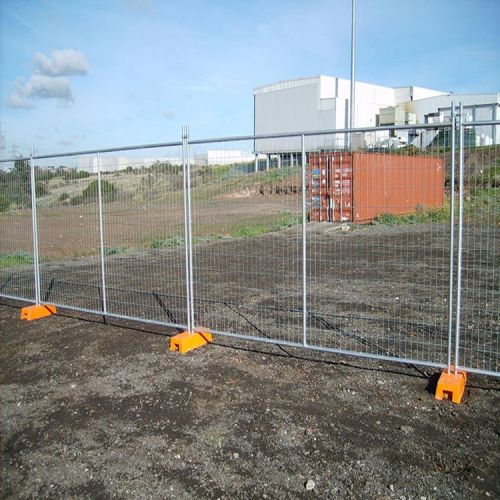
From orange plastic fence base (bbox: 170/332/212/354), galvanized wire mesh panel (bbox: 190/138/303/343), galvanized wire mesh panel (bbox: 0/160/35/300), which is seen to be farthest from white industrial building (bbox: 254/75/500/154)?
orange plastic fence base (bbox: 170/332/212/354)

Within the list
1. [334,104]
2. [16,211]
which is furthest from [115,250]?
[334,104]

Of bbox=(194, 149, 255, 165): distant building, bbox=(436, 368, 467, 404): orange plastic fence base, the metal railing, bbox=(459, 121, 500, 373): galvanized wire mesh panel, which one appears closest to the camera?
bbox=(436, 368, 467, 404): orange plastic fence base

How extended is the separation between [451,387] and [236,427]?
2.04 meters

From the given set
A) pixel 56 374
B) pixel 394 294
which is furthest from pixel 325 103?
pixel 56 374

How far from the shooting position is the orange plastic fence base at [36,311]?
782cm

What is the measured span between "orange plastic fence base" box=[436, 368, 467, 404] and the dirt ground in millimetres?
86

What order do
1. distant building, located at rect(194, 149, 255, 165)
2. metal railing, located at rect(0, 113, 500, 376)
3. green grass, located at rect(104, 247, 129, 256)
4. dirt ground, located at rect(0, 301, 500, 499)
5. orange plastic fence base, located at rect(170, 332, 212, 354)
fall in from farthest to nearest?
green grass, located at rect(104, 247, 129, 256), orange plastic fence base, located at rect(170, 332, 212, 354), distant building, located at rect(194, 149, 255, 165), metal railing, located at rect(0, 113, 500, 376), dirt ground, located at rect(0, 301, 500, 499)

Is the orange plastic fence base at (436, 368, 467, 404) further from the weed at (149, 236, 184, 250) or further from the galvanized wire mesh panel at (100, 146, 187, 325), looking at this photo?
the weed at (149, 236, 184, 250)

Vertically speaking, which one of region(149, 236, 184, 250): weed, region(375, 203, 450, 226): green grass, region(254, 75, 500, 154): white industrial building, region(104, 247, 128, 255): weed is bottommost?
region(104, 247, 128, 255): weed

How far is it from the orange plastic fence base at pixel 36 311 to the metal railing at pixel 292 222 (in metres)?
0.23

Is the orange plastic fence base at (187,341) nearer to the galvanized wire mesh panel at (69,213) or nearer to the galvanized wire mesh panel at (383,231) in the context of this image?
the galvanized wire mesh panel at (383,231)

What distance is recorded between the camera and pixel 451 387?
183 inches

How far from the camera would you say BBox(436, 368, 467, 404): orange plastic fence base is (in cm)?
462

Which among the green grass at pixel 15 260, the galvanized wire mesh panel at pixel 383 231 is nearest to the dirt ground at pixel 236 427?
the galvanized wire mesh panel at pixel 383 231
